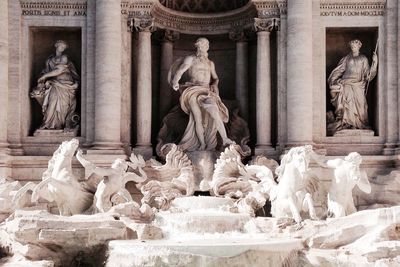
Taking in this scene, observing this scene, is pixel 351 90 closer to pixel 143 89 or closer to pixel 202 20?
pixel 202 20

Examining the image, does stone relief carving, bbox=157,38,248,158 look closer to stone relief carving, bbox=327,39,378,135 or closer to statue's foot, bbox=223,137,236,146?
statue's foot, bbox=223,137,236,146

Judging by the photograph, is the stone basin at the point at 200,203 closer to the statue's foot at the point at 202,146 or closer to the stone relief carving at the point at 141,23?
the statue's foot at the point at 202,146

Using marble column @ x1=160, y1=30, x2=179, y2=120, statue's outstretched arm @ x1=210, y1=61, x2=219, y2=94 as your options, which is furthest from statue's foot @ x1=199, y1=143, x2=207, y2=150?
marble column @ x1=160, y1=30, x2=179, y2=120

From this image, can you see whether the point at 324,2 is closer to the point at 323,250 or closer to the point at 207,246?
the point at 323,250

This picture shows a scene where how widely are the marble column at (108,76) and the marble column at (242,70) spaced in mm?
3997

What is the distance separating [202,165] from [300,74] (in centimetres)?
383

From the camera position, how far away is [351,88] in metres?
21.1

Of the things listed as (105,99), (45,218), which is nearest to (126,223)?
(45,218)

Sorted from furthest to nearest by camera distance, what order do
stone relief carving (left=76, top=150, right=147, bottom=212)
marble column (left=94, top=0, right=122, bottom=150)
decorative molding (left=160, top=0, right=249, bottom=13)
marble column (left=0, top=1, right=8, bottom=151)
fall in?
decorative molding (left=160, top=0, right=249, bottom=13)
marble column (left=0, top=1, right=8, bottom=151)
marble column (left=94, top=0, right=122, bottom=150)
stone relief carving (left=76, top=150, right=147, bottom=212)

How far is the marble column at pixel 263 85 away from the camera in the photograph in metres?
20.9

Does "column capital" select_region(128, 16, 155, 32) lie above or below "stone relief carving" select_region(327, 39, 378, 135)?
above

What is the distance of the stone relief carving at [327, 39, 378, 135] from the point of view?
21062mm

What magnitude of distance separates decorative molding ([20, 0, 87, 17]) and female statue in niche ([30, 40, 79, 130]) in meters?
0.88

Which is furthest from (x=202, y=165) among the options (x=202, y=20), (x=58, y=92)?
(x=202, y=20)
